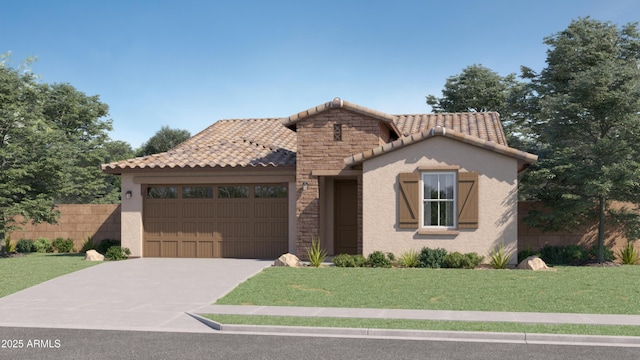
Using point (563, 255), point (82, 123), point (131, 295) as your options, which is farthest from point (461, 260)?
point (82, 123)

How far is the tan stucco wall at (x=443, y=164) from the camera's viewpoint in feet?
62.0

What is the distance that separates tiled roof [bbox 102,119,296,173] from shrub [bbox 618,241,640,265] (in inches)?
437

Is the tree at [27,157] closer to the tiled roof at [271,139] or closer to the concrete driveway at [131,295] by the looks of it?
the tiled roof at [271,139]

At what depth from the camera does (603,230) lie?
2052 centimetres

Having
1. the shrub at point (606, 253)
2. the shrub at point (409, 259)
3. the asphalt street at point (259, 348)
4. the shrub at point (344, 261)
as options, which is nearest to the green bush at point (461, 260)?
the shrub at point (409, 259)

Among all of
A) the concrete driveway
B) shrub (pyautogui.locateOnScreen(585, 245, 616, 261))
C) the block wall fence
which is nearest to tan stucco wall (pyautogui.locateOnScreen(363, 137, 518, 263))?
the concrete driveway

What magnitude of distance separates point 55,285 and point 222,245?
6.61m

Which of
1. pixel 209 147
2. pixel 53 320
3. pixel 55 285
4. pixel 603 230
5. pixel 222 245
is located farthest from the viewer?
pixel 209 147

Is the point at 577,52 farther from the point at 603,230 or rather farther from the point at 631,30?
the point at 603,230

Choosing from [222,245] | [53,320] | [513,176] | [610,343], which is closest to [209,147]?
[222,245]

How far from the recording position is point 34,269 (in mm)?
19328

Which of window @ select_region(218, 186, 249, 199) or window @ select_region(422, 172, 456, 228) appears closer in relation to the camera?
window @ select_region(422, 172, 456, 228)

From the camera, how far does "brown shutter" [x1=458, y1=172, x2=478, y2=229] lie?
743 inches

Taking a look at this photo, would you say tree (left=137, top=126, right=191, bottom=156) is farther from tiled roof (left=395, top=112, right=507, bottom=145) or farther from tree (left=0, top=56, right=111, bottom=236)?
tiled roof (left=395, top=112, right=507, bottom=145)
